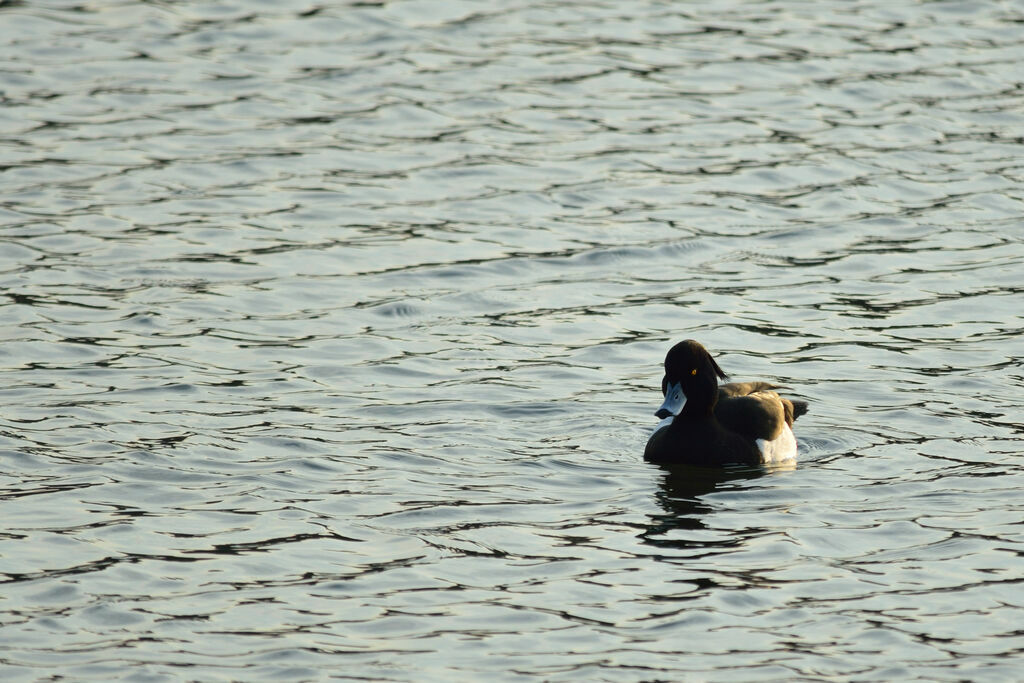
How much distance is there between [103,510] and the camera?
10.4 metres

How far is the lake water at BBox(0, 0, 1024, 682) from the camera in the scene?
29.5ft

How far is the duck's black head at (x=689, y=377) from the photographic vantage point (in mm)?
12047

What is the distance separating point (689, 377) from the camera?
1208 centimetres

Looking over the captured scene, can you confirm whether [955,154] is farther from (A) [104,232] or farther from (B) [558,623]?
(B) [558,623]

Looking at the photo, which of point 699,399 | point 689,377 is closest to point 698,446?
point 699,399

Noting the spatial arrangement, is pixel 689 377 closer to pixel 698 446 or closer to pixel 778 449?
pixel 698 446

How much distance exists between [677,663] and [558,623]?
757 millimetres

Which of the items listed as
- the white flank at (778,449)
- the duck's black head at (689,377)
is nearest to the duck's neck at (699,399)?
the duck's black head at (689,377)

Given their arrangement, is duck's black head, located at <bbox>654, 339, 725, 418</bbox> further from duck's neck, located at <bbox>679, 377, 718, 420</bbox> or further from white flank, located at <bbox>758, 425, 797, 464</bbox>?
white flank, located at <bbox>758, 425, 797, 464</bbox>

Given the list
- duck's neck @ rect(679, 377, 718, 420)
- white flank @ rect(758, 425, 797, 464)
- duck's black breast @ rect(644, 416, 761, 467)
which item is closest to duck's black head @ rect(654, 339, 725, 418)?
duck's neck @ rect(679, 377, 718, 420)

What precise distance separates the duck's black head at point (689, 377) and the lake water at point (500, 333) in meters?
0.54

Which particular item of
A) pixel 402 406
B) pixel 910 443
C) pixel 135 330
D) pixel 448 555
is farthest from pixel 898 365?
pixel 135 330

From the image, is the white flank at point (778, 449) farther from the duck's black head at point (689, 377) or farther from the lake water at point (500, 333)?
the duck's black head at point (689, 377)

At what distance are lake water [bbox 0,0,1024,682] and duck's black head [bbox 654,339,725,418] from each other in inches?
21.1
